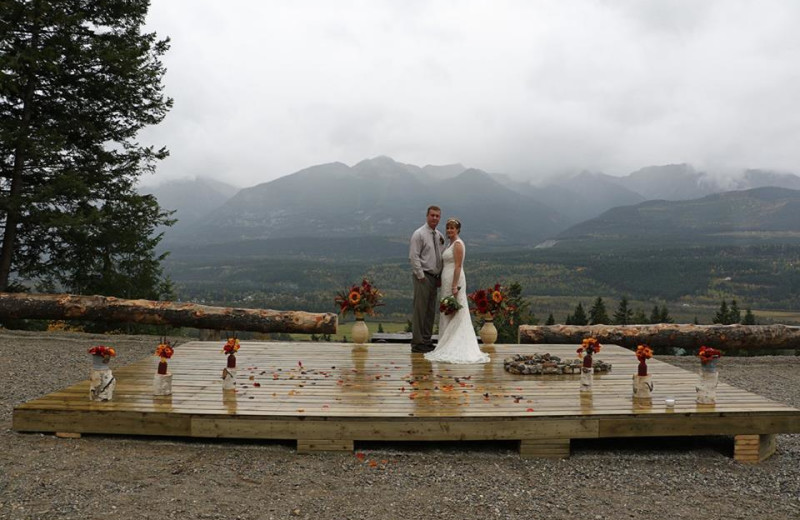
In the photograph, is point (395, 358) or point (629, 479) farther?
point (395, 358)

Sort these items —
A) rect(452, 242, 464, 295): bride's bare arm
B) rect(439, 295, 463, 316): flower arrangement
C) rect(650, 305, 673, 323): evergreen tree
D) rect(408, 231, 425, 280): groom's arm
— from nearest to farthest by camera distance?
rect(452, 242, 464, 295): bride's bare arm
rect(439, 295, 463, 316): flower arrangement
rect(408, 231, 425, 280): groom's arm
rect(650, 305, 673, 323): evergreen tree

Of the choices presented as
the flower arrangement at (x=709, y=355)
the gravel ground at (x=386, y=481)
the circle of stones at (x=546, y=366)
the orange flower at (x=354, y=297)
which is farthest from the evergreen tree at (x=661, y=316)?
the gravel ground at (x=386, y=481)

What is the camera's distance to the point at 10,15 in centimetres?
1315

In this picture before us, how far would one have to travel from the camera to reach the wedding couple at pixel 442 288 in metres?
8.35

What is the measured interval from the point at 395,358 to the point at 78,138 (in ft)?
38.6

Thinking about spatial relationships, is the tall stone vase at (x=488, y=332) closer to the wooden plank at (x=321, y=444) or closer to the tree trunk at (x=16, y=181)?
the wooden plank at (x=321, y=444)

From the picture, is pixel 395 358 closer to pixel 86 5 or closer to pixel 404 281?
pixel 86 5

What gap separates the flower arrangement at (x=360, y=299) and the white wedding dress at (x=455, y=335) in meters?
1.32

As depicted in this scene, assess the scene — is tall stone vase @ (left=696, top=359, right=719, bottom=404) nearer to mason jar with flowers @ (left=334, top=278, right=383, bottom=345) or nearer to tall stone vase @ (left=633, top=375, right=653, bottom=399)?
tall stone vase @ (left=633, top=375, right=653, bottom=399)

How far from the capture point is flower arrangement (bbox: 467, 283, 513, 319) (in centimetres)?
939

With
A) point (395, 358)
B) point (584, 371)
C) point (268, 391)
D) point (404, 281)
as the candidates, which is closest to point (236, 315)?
point (395, 358)

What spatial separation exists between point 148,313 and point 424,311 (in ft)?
22.4

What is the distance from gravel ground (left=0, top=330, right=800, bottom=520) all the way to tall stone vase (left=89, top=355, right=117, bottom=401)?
44 centimetres

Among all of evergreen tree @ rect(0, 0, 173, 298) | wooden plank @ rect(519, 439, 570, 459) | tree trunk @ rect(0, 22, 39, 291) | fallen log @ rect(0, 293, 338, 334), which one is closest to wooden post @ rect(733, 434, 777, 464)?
wooden plank @ rect(519, 439, 570, 459)
